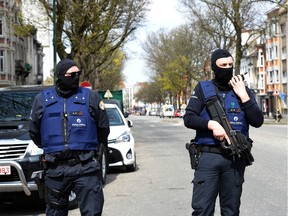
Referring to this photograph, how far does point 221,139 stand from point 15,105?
5.27 m

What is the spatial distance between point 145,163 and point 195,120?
9.71 metres

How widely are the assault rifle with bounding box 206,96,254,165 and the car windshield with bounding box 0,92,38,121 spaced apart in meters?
4.63

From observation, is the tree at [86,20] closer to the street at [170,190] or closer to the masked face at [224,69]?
the street at [170,190]

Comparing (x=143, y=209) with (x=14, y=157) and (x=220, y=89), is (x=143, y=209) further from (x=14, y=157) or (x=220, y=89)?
(x=220, y=89)

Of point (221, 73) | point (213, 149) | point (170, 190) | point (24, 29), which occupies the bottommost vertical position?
point (170, 190)

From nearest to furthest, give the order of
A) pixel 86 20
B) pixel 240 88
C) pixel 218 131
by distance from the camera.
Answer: pixel 218 131, pixel 240 88, pixel 86 20

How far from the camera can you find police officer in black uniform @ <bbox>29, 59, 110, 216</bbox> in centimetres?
465

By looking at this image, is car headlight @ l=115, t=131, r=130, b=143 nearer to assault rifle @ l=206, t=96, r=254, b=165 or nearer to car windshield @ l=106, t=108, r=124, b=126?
car windshield @ l=106, t=108, r=124, b=126

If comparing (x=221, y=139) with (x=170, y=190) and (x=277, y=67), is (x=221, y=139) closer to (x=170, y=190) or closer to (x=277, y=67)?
(x=170, y=190)

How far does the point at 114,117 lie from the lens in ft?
41.8

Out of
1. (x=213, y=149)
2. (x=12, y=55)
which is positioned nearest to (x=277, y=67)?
(x=12, y=55)

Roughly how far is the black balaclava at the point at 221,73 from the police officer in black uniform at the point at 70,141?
110cm

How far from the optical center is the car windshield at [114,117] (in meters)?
12.6

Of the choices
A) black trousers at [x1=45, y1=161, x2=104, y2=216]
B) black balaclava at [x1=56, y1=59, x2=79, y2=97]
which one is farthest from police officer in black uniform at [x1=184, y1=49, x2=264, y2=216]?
black balaclava at [x1=56, y1=59, x2=79, y2=97]
